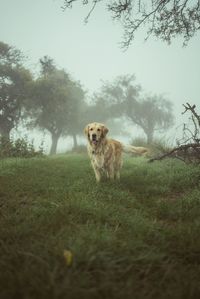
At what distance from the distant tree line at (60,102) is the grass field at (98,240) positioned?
764 inches

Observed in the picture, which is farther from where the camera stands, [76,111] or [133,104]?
[133,104]

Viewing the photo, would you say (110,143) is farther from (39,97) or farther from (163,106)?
(163,106)

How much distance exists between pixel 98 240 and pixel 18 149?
14.0 meters

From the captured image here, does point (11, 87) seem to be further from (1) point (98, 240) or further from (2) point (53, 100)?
(1) point (98, 240)

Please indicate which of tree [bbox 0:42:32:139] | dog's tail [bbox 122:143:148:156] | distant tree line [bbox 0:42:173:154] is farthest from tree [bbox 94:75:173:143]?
dog's tail [bbox 122:143:148:156]

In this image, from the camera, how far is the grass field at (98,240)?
10.1 ft

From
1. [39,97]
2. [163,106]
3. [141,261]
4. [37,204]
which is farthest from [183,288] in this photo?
[163,106]

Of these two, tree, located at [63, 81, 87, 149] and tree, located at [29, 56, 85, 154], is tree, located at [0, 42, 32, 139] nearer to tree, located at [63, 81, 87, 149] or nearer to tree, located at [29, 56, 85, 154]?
tree, located at [29, 56, 85, 154]

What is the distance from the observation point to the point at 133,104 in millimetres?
50062

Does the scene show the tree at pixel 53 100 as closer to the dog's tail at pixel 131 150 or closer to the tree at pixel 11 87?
the tree at pixel 11 87

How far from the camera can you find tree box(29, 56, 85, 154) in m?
35.3

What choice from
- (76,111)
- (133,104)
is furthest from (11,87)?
(133,104)

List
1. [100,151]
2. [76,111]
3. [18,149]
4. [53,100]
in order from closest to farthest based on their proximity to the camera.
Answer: [100,151], [18,149], [53,100], [76,111]

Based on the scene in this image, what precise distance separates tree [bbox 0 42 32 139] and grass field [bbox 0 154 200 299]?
25.4 metres
